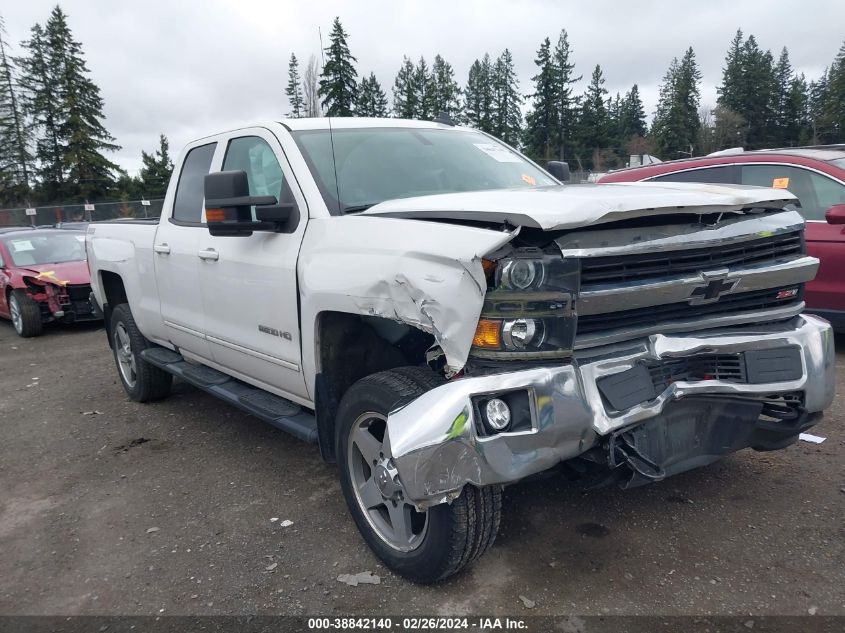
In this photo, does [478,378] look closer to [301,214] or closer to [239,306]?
[301,214]

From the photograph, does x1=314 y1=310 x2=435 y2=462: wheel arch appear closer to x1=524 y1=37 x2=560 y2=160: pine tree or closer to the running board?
the running board

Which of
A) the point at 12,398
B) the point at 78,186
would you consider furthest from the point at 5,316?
the point at 78,186

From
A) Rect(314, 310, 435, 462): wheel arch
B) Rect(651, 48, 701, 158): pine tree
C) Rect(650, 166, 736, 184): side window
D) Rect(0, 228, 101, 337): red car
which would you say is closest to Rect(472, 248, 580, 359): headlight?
Rect(314, 310, 435, 462): wheel arch

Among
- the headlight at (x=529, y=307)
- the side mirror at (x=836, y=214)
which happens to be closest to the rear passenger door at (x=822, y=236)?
the side mirror at (x=836, y=214)

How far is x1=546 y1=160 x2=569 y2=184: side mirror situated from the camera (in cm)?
477

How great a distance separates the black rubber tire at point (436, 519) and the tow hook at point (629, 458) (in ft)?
1.48

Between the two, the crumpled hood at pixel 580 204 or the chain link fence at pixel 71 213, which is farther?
the chain link fence at pixel 71 213

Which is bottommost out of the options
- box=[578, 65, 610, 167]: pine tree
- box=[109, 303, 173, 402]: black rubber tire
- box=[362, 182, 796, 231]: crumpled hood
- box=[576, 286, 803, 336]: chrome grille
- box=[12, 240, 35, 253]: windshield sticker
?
box=[109, 303, 173, 402]: black rubber tire

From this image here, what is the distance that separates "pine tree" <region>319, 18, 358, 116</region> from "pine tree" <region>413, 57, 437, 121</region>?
4220 centimetres

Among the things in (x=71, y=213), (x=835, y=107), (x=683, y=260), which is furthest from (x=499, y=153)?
(x=835, y=107)

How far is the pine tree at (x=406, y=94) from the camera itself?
52.2 metres

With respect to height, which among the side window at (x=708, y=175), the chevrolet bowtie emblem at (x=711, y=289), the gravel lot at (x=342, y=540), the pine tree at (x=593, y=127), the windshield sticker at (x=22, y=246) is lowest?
the gravel lot at (x=342, y=540)

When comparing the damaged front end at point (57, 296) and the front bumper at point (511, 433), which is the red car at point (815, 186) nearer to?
the front bumper at point (511, 433)

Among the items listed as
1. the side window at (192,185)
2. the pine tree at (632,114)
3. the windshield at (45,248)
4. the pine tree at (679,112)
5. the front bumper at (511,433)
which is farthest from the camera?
the pine tree at (632,114)
